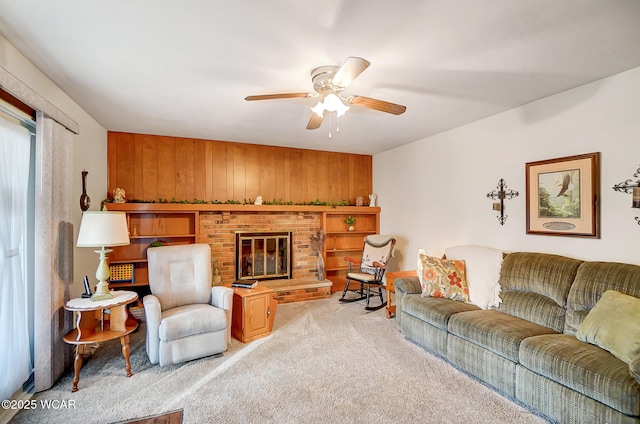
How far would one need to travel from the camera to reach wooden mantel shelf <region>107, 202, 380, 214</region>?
4.17 metres

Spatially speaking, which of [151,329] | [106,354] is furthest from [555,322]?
[106,354]

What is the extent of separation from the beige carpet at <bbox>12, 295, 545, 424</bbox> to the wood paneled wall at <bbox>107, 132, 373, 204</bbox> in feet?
7.38

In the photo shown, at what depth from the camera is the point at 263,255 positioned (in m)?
5.05

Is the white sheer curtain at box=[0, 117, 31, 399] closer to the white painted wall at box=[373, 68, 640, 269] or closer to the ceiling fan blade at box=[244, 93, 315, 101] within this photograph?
the ceiling fan blade at box=[244, 93, 315, 101]

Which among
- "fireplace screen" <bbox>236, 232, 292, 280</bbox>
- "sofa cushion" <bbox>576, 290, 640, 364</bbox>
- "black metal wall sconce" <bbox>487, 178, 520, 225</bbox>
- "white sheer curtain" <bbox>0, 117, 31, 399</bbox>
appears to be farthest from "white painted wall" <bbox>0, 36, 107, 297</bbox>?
"black metal wall sconce" <bbox>487, 178, 520, 225</bbox>

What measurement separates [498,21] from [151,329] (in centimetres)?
351

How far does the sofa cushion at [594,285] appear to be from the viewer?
228 cm

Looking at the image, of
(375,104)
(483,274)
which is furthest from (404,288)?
(375,104)

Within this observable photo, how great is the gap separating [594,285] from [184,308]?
360cm

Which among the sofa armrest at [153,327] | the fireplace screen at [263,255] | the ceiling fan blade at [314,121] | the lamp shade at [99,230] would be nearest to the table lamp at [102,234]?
the lamp shade at [99,230]

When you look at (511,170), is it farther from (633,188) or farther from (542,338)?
(542,338)

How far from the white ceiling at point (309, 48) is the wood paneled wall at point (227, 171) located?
108 cm

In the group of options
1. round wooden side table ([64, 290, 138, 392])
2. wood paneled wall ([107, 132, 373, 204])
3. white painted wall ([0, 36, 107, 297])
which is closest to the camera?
white painted wall ([0, 36, 107, 297])

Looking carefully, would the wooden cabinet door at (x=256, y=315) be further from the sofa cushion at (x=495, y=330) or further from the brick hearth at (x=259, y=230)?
the sofa cushion at (x=495, y=330)
